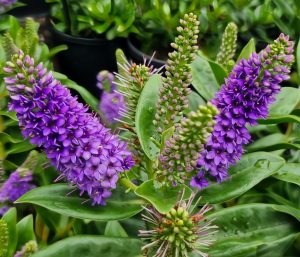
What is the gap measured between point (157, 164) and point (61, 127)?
0.21 meters

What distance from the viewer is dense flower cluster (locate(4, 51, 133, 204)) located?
824mm

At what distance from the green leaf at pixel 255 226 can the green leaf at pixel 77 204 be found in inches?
7.0

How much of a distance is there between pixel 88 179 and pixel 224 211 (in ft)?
1.04

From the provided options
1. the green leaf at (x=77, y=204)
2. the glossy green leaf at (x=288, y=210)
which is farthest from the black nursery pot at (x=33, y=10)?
the glossy green leaf at (x=288, y=210)

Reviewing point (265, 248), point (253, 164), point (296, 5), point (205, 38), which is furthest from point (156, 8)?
point (265, 248)

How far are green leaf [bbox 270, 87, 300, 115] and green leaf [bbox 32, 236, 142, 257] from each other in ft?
1.68

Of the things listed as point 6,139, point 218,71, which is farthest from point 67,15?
point 218,71

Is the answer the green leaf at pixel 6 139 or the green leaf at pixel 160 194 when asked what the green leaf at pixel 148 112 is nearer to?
the green leaf at pixel 160 194

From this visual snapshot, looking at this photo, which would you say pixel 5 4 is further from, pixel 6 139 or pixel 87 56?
pixel 6 139

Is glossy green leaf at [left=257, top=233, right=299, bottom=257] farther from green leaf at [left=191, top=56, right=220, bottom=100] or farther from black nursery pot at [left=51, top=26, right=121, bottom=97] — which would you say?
black nursery pot at [left=51, top=26, right=121, bottom=97]

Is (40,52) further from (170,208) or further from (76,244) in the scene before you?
(170,208)

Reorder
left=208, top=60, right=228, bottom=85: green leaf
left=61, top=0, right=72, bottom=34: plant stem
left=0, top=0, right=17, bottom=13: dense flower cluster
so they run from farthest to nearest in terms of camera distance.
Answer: left=61, top=0, right=72, bottom=34: plant stem → left=0, top=0, right=17, bottom=13: dense flower cluster → left=208, top=60, right=228, bottom=85: green leaf

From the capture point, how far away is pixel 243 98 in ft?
3.06

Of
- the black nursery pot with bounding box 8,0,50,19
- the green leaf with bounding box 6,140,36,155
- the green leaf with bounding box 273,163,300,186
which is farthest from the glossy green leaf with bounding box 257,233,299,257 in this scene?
the black nursery pot with bounding box 8,0,50,19
